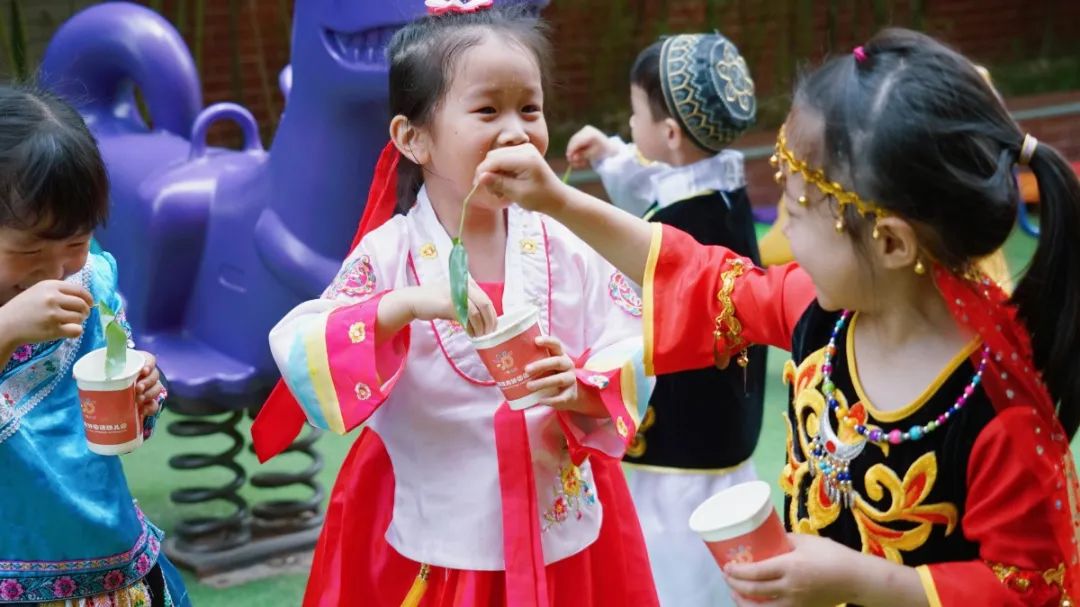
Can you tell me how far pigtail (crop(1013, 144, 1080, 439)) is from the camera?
5.01 ft

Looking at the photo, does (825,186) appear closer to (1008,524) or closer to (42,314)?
(1008,524)

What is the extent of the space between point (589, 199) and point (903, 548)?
2.22 ft

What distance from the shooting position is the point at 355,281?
7.01ft

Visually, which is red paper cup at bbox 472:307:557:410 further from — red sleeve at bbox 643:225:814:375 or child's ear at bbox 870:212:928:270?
child's ear at bbox 870:212:928:270

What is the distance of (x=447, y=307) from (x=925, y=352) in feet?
2.26

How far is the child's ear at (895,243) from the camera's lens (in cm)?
158

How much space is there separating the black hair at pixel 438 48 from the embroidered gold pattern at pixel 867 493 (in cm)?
75

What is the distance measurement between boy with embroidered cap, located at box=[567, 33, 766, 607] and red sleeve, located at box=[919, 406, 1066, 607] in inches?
57.1

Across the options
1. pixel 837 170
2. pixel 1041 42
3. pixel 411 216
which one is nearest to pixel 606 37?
pixel 1041 42

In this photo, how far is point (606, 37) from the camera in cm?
761

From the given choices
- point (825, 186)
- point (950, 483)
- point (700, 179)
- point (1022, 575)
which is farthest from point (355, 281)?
point (700, 179)

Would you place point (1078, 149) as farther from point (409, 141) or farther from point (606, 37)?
point (409, 141)

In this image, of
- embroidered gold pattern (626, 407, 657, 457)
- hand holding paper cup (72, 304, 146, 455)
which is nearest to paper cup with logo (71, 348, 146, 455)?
hand holding paper cup (72, 304, 146, 455)

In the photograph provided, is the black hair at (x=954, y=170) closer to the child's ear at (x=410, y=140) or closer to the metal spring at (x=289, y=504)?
the child's ear at (x=410, y=140)
